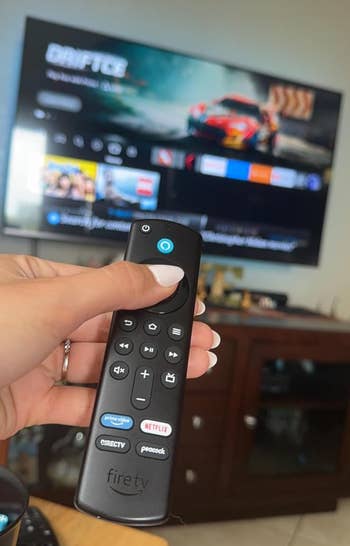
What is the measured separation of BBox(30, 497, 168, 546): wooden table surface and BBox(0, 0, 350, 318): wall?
1.05 m

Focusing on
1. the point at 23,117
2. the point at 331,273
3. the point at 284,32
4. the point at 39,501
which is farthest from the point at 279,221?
the point at 39,501

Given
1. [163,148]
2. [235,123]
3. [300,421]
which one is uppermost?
[235,123]

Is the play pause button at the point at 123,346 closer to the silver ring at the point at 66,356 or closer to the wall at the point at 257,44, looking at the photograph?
the silver ring at the point at 66,356

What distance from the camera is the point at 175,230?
0.54m

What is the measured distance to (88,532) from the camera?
0.51m

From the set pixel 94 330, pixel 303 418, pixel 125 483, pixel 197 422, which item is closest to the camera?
pixel 125 483

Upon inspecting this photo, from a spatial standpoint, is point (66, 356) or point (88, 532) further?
point (66, 356)

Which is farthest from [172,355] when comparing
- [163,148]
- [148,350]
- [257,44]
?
[257,44]

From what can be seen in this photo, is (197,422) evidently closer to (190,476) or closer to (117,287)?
(190,476)

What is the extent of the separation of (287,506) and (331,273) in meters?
0.77

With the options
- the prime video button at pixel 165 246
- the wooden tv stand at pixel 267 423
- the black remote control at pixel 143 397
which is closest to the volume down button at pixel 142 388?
the black remote control at pixel 143 397

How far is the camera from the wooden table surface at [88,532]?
0.50m

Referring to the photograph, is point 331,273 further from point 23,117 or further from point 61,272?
point 61,272

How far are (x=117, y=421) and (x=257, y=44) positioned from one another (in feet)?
4.83
